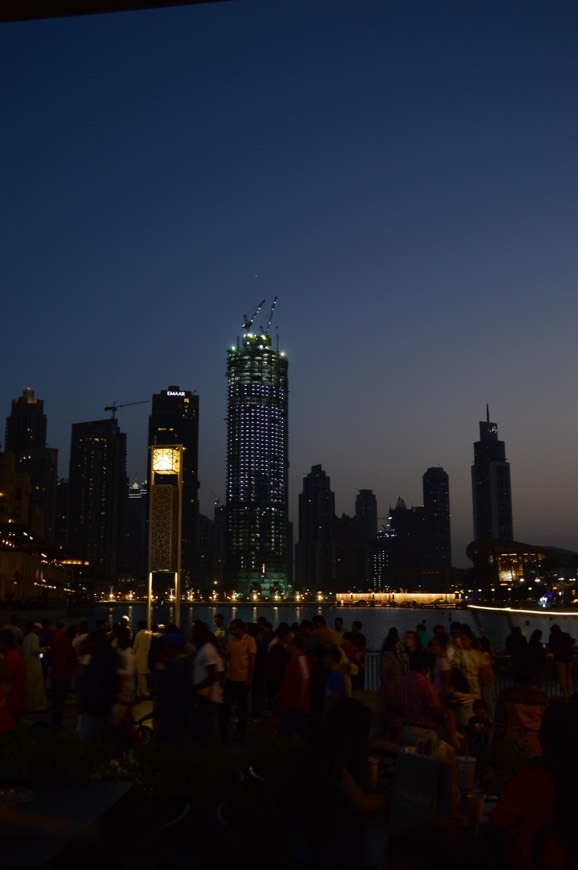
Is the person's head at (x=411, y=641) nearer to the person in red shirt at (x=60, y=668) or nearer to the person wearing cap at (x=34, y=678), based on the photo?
the person in red shirt at (x=60, y=668)

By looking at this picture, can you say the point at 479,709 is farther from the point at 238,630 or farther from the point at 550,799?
the point at 550,799

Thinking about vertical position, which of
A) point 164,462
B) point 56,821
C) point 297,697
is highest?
point 164,462

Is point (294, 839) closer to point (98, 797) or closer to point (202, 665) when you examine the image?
point (98, 797)

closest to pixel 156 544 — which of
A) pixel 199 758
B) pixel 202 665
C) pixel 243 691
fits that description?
pixel 243 691

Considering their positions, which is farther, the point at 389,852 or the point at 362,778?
the point at 362,778

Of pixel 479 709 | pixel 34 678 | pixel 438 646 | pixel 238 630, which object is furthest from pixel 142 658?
pixel 438 646

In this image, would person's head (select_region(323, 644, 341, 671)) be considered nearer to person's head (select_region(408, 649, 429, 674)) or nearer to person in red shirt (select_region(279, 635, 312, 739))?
person in red shirt (select_region(279, 635, 312, 739))

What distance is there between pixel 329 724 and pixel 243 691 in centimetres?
888

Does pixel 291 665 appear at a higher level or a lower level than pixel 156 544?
lower

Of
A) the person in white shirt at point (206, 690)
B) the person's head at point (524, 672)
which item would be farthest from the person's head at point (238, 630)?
the person's head at point (524, 672)

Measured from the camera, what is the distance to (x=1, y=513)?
247 feet

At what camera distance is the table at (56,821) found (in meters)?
4.88

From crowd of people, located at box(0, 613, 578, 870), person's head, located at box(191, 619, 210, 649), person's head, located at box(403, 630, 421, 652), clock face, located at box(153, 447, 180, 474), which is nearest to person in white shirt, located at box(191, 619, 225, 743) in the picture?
crowd of people, located at box(0, 613, 578, 870)

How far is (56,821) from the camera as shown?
5.45 metres
